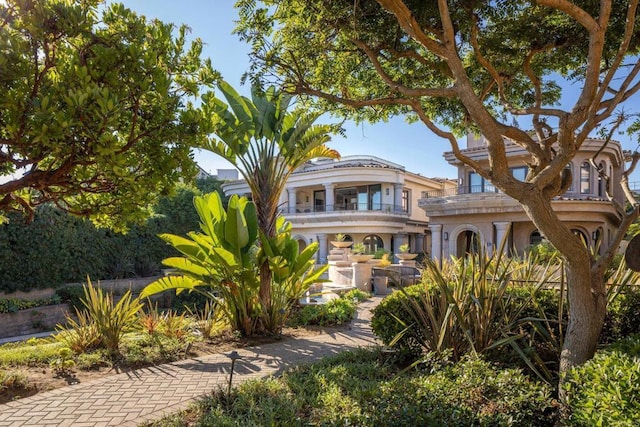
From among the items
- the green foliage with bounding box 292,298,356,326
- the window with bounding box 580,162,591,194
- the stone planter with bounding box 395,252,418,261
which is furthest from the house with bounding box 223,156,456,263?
the green foliage with bounding box 292,298,356,326

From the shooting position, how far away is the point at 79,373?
5777 millimetres

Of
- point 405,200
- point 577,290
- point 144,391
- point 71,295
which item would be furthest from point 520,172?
point 71,295

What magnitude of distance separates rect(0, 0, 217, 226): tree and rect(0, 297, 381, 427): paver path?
7.69ft

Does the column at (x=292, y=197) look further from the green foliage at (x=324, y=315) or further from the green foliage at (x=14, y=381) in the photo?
the green foliage at (x=14, y=381)

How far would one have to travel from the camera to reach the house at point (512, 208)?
20.7m

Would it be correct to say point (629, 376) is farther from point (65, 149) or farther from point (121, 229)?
point (121, 229)

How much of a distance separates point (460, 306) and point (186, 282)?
206 inches

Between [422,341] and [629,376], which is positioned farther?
[422,341]

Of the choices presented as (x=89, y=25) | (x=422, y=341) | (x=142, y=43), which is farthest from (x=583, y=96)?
(x=89, y=25)

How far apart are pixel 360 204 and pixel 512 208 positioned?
15.9m

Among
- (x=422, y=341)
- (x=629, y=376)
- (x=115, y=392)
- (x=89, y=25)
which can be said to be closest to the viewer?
(x=629, y=376)

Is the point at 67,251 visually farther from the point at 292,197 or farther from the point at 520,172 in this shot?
the point at 520,172

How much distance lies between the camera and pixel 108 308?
6812 millimetres

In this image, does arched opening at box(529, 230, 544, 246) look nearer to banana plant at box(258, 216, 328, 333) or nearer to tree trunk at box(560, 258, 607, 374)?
banana plant at box(258, 216, 328, 333)
